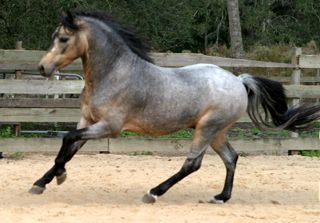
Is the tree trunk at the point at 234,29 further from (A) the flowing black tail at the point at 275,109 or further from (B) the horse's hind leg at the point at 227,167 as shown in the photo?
(B) the horse's hind leg at the point at 227,167

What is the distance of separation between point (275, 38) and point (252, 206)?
26545 millimetres

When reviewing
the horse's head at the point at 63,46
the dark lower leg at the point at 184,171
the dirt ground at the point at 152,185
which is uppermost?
the horse's head at the point at 63,46

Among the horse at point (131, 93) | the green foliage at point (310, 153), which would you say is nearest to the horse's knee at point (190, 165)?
the horse at point (131, 93)

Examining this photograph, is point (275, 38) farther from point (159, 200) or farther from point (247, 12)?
point (159, 200)

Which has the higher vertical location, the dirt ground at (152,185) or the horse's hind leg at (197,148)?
the horse's hind leg at (197,148)

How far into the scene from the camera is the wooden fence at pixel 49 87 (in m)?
9.96

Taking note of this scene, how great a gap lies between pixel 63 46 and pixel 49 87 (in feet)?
12.3

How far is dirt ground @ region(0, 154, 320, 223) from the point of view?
5789 mm

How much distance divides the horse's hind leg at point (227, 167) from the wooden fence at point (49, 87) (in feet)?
11.1

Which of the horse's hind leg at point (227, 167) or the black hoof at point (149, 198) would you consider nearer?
the black hoof at point (149, 198)

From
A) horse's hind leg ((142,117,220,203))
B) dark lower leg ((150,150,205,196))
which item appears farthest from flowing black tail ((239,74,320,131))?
dark lower leg ((150,150,205,196))

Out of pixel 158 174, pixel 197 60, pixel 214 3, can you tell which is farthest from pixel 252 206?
pixel 214 3

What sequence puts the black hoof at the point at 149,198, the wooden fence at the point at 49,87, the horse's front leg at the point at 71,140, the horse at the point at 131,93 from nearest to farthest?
the horse's front leg at the point at 71,140, the horse at the point at 131,93, the black hoof at the point at 149,198, the wooden fence at the point at 49,87

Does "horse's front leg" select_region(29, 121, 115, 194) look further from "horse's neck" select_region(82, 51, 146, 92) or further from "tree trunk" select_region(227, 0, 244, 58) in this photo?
"tree trunk" select_region(227, 0, 244, 58)
